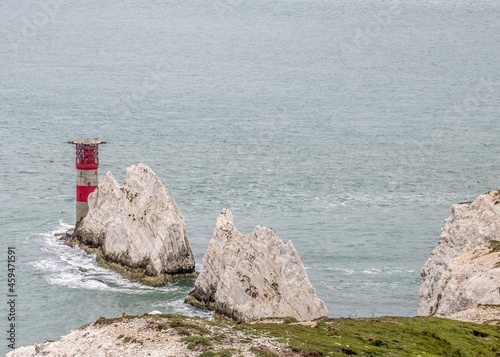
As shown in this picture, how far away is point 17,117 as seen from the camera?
153125mm

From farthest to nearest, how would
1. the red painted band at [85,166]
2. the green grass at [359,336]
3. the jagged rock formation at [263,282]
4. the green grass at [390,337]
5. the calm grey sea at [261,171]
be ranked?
the red painted band at [85,166]
the calm grey sea at [261,171]
the jagged rock formation at [263,282]
the green grass at [390,337]
the green grass at [359,336]

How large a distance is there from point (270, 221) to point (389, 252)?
486 inches

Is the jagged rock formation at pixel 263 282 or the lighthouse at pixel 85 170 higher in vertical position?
the lighthouse at pixel 85 170

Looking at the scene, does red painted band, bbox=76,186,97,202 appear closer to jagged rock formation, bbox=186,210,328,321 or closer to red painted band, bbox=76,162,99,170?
red painted band, bbox=76,162,99,170

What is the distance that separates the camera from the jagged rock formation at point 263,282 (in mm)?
70375

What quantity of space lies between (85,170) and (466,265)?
40.1m

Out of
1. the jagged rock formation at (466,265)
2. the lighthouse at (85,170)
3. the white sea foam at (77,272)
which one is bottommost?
the white sea foam at (77,272)

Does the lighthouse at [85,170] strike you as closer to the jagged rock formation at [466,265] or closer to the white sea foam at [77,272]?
the white sea foam at [77,272]

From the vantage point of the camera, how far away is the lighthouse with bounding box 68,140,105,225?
9250cm

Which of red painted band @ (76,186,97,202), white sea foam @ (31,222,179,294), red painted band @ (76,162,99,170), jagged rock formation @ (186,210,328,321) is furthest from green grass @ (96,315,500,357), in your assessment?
red painted band @ (76,162,99,170)

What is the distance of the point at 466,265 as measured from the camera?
61531mm

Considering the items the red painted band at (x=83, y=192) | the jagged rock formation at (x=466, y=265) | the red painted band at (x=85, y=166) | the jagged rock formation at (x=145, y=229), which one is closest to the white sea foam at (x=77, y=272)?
the jagged rock formation at (x=145, y=229)

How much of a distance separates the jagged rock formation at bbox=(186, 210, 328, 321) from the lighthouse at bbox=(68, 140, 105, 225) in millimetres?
21958

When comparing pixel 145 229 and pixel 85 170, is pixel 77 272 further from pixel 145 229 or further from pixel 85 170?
pixel 85 170
